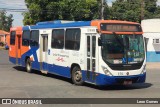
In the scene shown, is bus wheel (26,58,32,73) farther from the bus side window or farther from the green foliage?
the green foliage

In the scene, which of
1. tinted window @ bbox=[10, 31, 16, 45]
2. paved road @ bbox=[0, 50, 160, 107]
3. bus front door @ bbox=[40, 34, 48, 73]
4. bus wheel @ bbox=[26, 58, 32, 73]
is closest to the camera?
paved road @ bbox=[0, 50, 160, 107]

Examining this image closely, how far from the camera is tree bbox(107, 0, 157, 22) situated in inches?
2502

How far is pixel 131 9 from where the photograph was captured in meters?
→ 67.4

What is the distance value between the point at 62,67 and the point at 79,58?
189cm

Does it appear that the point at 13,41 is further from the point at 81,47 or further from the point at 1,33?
the point at 1,33

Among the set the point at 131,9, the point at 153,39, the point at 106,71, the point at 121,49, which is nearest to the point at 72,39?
the point at 121,49

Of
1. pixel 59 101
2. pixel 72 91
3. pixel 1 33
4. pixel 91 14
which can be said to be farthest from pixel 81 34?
pixel 1 33

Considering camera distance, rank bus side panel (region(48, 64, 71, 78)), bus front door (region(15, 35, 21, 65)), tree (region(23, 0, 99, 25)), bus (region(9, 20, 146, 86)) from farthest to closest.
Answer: tree (region(23, 0, 99, 25)) → bus front door (region(15, 35, 21, 65)) → bus side panel (region(48, 64, 71, 78)) → bus (region(9, 20, 146, 86))

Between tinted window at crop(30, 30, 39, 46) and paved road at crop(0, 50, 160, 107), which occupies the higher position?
tinted window at crop(30, 30, 39, 46)

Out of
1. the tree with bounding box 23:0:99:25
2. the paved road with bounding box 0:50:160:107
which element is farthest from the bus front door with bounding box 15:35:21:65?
the tree with bounding box 23:0:99:25

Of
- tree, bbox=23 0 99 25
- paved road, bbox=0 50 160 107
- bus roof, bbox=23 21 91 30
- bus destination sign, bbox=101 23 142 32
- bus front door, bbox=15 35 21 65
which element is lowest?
paved road, bbox=0 50 160 107

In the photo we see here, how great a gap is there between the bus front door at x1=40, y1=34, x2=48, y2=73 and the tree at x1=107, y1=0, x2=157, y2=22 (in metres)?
41.7

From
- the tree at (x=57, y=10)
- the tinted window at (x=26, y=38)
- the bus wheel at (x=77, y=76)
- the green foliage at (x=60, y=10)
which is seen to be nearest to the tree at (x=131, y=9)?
the green foliage at (x=60, y=10)

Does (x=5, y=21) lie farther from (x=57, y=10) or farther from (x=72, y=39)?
(x=72, y=39)
